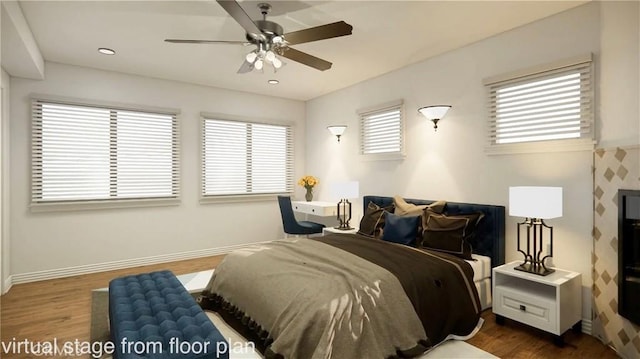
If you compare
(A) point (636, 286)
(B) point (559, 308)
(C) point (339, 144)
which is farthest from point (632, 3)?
(C) point (339, 144)

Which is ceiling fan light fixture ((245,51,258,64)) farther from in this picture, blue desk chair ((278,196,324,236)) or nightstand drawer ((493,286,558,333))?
nightstand drawer ((493,286,558,333))

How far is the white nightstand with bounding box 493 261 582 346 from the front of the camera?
8.53 ft

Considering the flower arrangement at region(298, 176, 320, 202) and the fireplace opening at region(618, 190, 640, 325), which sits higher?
the flower arrangement at region(298, 176, 320, 202)

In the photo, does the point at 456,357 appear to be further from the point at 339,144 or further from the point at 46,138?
the point at 46,138

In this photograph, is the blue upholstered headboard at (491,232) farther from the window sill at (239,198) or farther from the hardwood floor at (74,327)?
the window sill at (239,198)

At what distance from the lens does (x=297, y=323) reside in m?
2.09

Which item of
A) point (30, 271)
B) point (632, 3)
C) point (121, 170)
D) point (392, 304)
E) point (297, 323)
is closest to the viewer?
point (297, 323)

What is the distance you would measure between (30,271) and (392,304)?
460cm

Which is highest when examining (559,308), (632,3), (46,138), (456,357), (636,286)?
(632,3)

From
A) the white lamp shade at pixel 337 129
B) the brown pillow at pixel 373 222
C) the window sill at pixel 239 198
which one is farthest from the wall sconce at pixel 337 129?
the window sill at pixel 239 198

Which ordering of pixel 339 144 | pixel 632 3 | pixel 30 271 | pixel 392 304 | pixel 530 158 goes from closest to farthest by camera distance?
pixel 392 304 → pixel 632 3 → pixel 530 158 → pixel 30 271 → pixel 339 144

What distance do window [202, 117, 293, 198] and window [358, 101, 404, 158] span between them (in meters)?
1.79

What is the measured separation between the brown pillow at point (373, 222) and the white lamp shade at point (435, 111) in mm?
1258

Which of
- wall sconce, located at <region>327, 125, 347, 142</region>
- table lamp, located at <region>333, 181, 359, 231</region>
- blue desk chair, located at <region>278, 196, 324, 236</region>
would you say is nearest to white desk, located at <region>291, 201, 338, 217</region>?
table lamp, located at <region>333, 181, 359, 231</region>
